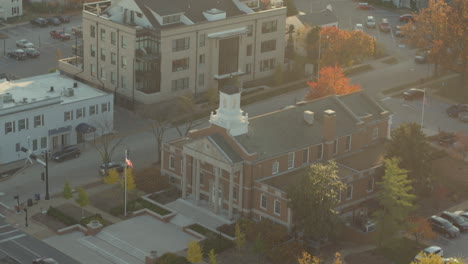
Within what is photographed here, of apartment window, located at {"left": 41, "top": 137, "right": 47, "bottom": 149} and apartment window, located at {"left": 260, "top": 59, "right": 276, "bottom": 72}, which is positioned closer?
apartment window, located at {"left": 41, "top": 137, "right": 47, "bottom": 149}

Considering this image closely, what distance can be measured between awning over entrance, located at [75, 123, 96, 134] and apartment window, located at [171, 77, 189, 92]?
20831 mm

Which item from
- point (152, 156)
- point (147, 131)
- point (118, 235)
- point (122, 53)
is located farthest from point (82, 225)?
point (122, 53)

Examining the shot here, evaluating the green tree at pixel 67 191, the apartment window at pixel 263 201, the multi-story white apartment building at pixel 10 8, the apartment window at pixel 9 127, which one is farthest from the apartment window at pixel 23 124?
the multi-story white apartment building at pixel 10 8

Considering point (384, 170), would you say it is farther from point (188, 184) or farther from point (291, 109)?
point (188, 184)

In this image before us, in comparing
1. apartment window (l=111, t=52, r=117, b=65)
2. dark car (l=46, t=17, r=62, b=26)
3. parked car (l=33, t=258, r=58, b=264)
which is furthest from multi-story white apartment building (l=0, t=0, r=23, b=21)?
parked car (l=33, t=258, r=58, b=264)

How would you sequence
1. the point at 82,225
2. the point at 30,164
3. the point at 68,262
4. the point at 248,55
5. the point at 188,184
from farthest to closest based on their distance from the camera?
1. the point at 248,55
2. the point at 30,164
3. the point at 188,184
4. the point at 82,225
5. the point at 68,262

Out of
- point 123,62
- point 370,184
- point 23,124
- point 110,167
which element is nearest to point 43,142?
point 23,124

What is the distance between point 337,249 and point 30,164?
45.5 meters

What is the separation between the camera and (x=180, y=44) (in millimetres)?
153250

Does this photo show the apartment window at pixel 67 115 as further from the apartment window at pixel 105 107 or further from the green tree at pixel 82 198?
the green tree at pixel 82 198

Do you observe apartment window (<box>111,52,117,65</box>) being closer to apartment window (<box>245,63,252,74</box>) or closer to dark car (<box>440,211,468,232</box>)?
apartment window (<box>245,63,252,74</box>)

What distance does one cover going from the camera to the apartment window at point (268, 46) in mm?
166212

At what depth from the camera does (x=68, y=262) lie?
10562 cm

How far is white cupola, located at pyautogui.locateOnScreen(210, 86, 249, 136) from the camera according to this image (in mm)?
114312
